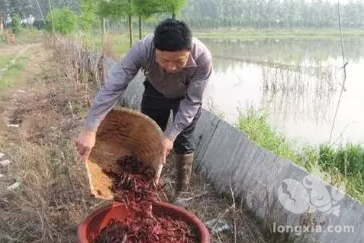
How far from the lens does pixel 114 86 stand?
2766mm

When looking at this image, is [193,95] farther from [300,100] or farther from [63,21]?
[63,21]

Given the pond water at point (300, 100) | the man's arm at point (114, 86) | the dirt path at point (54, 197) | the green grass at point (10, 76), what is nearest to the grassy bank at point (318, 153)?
the pond water at point (300, 100)

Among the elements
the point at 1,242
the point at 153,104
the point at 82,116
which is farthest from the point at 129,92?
the point at 1,242

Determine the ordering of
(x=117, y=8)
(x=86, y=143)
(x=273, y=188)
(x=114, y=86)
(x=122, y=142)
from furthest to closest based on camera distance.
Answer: (x=117, y=8)
(x=273, y=188)
(x=122, y=142)
(x=114, y=86)
(x=86, y=143)

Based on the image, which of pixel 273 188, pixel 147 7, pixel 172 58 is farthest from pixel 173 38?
pixel 147 7

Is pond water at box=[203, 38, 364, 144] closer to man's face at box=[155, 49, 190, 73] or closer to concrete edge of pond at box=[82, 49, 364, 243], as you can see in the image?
concrete edge of pond at box=[82, 49, 364, 243]

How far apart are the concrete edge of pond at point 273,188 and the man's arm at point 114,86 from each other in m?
1.27

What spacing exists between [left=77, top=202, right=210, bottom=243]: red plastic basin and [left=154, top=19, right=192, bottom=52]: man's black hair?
2.98 feet

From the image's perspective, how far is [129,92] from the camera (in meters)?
7.11

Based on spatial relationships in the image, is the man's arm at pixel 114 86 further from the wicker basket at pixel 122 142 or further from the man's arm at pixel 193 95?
the man's arm at pixel 193 95

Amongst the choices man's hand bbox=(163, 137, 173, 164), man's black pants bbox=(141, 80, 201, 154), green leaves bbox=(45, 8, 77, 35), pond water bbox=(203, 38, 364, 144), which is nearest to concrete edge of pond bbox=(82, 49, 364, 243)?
man's black pants bbox=(141, 80, 201, 154)

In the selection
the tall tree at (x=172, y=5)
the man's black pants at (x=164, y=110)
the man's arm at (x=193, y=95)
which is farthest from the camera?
the tall tree at (x=172, y=5)

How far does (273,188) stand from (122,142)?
114 cm

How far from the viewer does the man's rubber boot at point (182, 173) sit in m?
3.64
